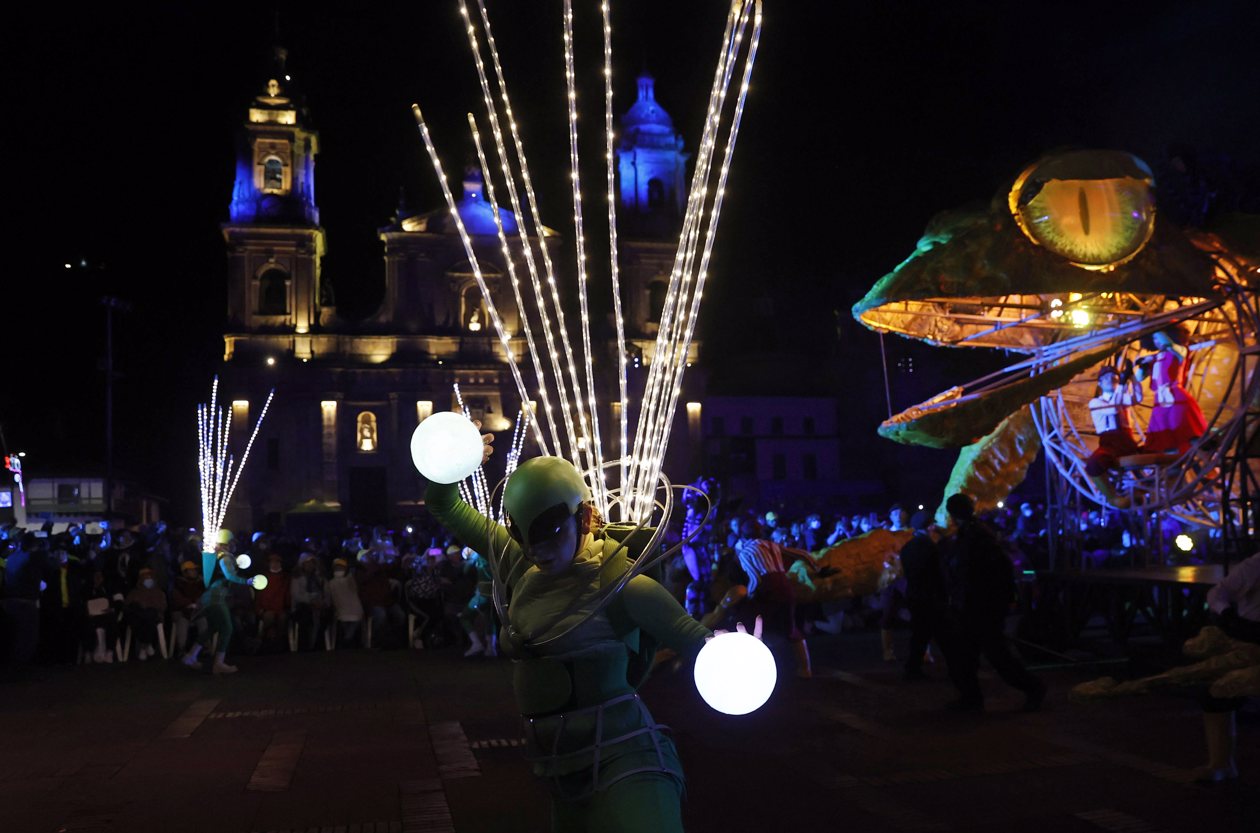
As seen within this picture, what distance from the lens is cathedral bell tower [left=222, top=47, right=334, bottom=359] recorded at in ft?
148

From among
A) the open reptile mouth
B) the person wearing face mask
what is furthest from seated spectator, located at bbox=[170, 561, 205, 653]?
the open reptile mouth

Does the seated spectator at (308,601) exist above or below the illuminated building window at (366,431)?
below

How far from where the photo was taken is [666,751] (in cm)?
355

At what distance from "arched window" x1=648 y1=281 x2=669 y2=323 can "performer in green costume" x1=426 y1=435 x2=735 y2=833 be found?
43690 millimetres

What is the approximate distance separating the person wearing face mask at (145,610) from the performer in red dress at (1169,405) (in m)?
11.7

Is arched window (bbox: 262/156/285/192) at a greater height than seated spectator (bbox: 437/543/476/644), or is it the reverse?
arched window (bbox: 262/156/285/192)

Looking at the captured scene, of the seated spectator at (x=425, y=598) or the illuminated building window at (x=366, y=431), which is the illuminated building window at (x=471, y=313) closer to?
the illuminated building window at (x=366, y=431)

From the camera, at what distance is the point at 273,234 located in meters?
44.9

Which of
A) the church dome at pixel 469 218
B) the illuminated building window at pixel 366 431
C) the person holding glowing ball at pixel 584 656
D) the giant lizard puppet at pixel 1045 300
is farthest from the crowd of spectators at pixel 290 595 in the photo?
the church dome at pixel 469 218

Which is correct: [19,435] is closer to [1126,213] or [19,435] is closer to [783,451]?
[783,451]

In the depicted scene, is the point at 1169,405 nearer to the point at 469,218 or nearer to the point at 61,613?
the point at 61,613

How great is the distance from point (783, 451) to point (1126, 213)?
1775 inches

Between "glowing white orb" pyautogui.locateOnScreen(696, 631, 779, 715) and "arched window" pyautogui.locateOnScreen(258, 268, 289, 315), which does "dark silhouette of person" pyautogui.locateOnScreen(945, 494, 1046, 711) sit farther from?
"arched window" pyautogui.locateOnScreen(258, 268, 289, 315)

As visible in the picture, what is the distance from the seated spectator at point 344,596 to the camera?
49.6 ft
